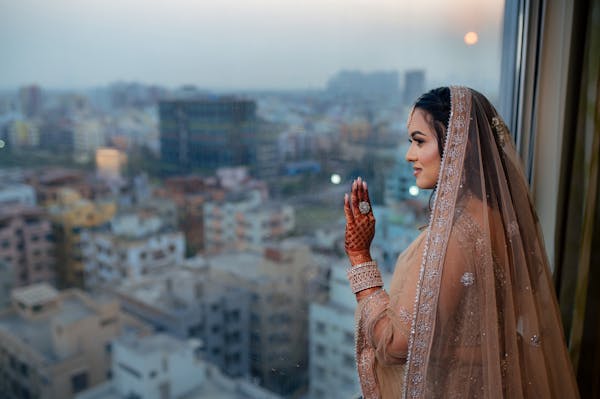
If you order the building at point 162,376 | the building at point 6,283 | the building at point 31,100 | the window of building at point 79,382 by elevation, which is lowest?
the building at point 162,376

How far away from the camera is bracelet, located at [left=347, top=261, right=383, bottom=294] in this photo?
83cm

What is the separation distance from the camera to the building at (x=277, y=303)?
73.3 inches

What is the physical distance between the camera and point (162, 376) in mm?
2305

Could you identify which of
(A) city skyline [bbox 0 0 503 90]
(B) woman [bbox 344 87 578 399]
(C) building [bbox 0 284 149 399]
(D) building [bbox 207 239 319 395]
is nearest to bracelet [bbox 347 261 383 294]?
(B) woman [bbox 344 87 578 399]

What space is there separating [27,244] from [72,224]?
0.31 metres

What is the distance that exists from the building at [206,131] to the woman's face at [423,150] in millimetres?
1463

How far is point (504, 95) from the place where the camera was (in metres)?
1.52

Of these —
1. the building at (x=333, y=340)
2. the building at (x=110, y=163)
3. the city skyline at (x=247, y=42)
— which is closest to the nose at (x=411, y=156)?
the city skyline at (x=247, y=42)

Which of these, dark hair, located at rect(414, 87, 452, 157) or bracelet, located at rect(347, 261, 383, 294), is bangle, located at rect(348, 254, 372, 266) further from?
Result: dark hair, located at rect(414, 87, 452, 157)

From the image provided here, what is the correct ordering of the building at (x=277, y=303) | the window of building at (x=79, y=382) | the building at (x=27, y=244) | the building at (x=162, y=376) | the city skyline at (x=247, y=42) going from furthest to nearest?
the building at (x=162, y=376) → the window of building at (x=79, y=382) → the building at (x=277, y=303) → the city skyline at (x=247, y=42) → the building at (x=27, y=244)

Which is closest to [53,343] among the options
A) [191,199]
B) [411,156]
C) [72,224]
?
[72,224]

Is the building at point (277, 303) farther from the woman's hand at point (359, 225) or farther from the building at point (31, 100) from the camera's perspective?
the building at point (31, 100)

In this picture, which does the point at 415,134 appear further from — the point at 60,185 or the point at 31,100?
the point at 60,185

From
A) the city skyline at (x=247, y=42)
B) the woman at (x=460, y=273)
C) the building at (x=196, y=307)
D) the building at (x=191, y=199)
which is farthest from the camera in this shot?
the building at (x=196, y=307)
